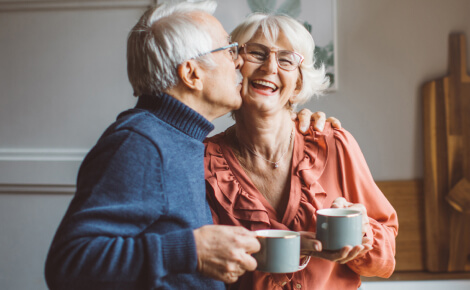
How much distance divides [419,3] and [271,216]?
1564mm

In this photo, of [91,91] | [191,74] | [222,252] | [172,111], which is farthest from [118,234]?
[91,91]

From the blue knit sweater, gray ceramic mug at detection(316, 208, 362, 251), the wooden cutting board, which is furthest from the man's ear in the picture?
the wooden cutting board

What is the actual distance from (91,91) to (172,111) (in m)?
1.51

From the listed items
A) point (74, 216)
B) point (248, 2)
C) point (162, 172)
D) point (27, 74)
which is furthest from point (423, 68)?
point (27, 74)

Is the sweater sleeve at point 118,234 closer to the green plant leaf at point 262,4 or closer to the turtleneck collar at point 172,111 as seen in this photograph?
the turtleneck collar at point 172,111

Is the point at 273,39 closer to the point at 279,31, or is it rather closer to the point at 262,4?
the point at 279,31

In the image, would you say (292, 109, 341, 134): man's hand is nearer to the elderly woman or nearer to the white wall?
the elderly woman

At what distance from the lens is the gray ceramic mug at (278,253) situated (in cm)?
91

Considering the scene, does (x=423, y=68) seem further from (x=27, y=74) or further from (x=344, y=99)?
(x=27, y=74)

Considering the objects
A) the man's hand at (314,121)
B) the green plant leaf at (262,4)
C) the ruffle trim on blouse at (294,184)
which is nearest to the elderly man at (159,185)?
the ruffle trim on blouse at (294,184)

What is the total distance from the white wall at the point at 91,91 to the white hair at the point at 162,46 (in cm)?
126

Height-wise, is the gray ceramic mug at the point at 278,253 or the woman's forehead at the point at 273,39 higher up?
the woman's forehead at the point at 273,39

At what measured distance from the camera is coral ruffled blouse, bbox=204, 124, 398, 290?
1217mm

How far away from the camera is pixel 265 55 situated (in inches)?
53.1
